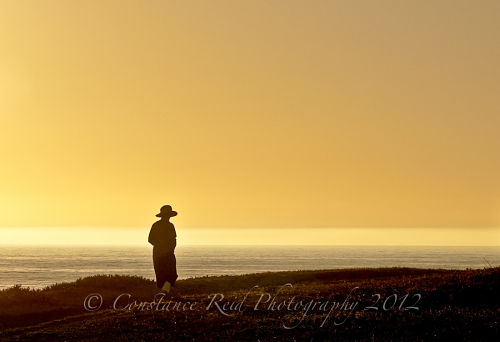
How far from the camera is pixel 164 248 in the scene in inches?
1400

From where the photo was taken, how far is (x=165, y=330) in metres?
25.8

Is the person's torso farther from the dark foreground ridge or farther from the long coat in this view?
the dark foreground ridge

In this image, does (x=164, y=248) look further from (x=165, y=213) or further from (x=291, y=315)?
(x=291, y=315)

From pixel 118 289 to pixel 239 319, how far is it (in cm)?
1735

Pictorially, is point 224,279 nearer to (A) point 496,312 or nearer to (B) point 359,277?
(B) point 359,277

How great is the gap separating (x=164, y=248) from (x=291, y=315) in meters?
10.0

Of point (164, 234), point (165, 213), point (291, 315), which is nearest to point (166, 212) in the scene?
point (165, 213)
